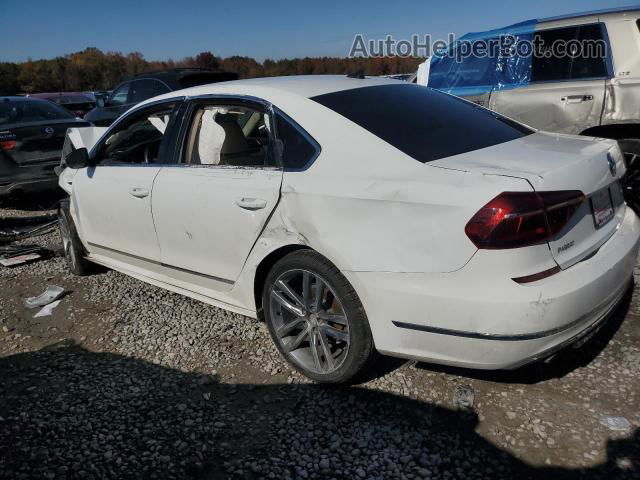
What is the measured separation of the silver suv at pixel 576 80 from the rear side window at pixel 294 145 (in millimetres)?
3295

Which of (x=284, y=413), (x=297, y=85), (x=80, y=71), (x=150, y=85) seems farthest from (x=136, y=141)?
(x=80, y=71)

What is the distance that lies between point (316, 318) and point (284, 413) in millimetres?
504

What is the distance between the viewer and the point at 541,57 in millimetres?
5457

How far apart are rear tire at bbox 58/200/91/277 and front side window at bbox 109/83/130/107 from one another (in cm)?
584

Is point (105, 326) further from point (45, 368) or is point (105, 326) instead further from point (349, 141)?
point (349, 141)

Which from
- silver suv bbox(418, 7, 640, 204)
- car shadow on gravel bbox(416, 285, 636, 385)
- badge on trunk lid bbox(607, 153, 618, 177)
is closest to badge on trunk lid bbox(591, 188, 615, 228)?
badge on trunk lid bbox(607, 153, 618, 177)

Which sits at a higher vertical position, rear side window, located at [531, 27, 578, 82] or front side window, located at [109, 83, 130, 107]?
rear side window, located at [531, 27, 578, 82]

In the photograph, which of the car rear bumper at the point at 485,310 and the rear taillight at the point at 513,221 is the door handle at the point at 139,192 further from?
the rear taillight at the point at 513,221

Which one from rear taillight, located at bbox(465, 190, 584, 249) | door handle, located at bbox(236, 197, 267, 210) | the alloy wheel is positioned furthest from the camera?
door handle, located at bbox(236, 197, 267, 210)

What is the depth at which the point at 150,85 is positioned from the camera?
9.48 m

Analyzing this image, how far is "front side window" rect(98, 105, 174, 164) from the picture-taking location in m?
4.23

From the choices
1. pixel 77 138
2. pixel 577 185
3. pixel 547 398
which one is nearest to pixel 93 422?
pixel 547 398

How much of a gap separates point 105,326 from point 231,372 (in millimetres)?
1245

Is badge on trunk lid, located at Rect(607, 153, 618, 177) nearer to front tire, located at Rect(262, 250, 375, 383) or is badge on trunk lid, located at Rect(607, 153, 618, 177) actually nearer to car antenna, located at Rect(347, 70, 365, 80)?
front tire, located at Rect(262, 250, 375, 383)
